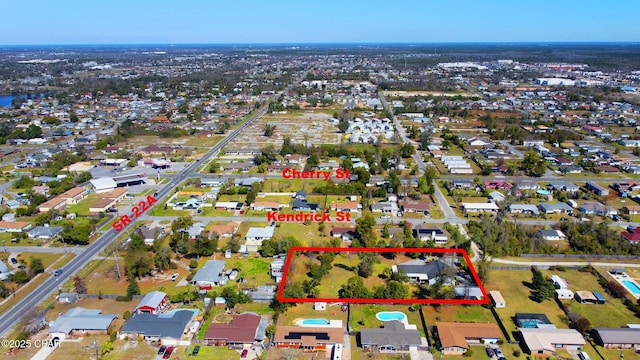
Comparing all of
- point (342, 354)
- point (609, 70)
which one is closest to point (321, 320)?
point (342, 354)

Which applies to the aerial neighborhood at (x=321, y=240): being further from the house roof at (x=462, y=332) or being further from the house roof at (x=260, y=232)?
the house roof at (x=260, y=232)

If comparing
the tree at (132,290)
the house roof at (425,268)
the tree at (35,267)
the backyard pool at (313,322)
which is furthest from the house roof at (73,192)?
the house roof at (425,268)

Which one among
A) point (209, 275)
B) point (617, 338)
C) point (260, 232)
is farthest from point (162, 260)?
point (617, 338)

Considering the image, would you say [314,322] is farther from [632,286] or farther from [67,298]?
[632,286]

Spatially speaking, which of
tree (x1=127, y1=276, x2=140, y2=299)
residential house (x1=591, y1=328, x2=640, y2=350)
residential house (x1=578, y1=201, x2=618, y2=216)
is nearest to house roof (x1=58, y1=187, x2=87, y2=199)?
tree (x1=127, y1=276, x2=140, y2=299)

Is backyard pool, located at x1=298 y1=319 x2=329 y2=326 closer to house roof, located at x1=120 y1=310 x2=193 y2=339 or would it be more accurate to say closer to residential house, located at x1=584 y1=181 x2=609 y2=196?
house roof, located at x1=120 y1=310 x2=193 y2=339
